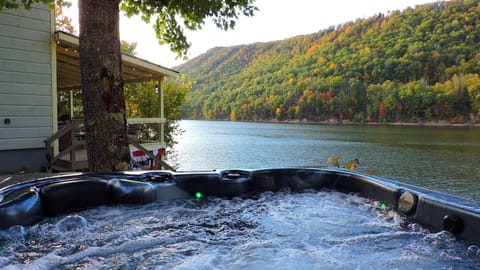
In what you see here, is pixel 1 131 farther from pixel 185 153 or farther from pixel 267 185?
pixel 185 153

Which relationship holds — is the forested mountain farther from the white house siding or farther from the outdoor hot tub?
the outdoor hot tub

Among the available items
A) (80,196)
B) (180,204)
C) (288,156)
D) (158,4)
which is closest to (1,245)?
(80,196)

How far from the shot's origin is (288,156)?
16.8 meters

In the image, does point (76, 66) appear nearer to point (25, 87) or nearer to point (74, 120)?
point (74, 120)

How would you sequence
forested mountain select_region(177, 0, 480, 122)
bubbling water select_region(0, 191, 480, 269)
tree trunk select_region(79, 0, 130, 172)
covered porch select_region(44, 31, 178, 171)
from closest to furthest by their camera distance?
bubbling water select_region(0, 191, 480, 269) → tree trunk select_region(79, 0, 130, 172) → covered porch select_region(44, 31, 178, 171) → forested mountain select_region(177, 0, 480, 122)

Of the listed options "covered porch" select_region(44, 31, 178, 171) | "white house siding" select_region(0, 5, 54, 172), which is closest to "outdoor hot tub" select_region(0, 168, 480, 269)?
"covered porch" select_region(44, 31, 178, 171)

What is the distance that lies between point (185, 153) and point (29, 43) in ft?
42.1

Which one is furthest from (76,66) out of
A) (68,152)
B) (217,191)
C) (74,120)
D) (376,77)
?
(376,77)

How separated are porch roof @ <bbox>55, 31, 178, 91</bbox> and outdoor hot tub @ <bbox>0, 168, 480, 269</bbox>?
3319 mm

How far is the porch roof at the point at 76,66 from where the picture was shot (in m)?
5.00

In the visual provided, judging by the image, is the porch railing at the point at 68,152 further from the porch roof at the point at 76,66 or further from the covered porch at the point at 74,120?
the porch roof at the point at 76,66

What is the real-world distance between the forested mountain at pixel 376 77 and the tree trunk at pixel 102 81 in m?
35.3

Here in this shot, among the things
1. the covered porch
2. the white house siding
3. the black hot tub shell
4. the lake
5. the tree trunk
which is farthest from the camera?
the lake

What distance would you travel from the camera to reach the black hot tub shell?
74.0 inches
